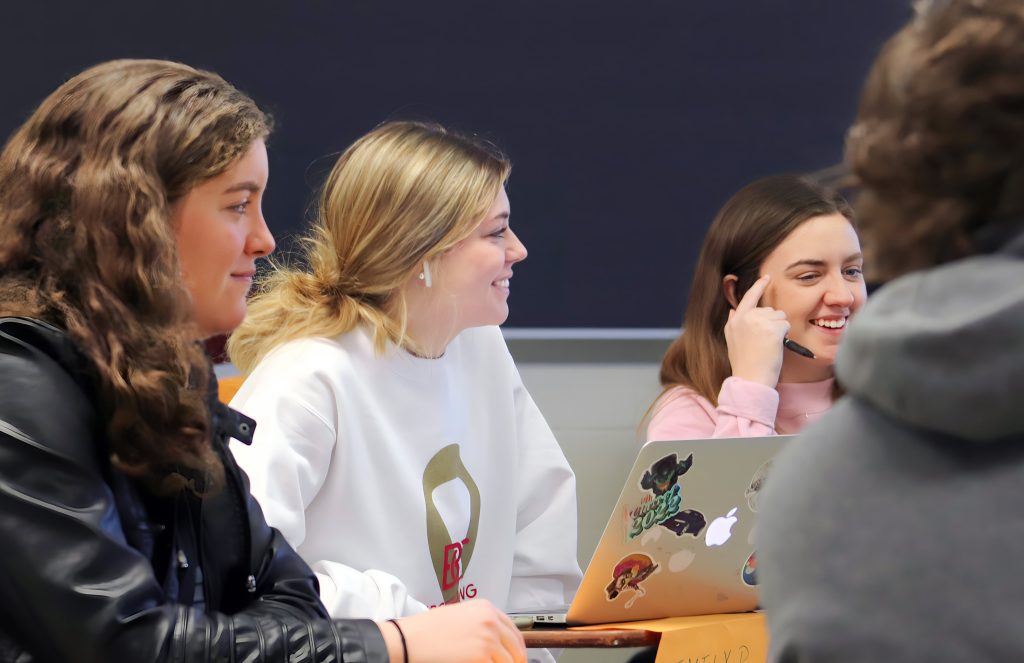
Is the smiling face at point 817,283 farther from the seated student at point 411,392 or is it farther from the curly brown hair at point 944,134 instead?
the curly brown hair at point 944,134

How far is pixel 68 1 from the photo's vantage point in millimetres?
2701

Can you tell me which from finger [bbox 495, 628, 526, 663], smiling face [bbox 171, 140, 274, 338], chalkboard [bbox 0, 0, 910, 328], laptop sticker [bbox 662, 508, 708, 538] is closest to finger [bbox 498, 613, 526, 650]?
finger [bbox 495, 628, 526, 663]

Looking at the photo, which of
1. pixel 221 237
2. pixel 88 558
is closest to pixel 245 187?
pixel 221 237

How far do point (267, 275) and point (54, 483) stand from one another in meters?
1.17

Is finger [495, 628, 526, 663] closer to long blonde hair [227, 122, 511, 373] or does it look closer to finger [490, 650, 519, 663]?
finger [490, 650, 519, 663]

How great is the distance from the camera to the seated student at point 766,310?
248 cm

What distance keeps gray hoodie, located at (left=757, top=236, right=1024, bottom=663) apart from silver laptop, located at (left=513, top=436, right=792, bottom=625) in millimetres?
871

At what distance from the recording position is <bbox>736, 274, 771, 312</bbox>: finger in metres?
2.53

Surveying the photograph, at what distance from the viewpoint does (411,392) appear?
215cm

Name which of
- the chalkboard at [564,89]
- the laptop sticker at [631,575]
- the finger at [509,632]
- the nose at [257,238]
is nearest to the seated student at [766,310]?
the chalkboard at [564,89]

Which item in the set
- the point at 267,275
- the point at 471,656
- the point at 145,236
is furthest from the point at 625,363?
the point at 145,236

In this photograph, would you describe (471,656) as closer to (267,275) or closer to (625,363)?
(267,275)

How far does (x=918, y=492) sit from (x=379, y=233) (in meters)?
1.54

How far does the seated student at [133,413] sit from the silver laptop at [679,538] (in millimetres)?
271
